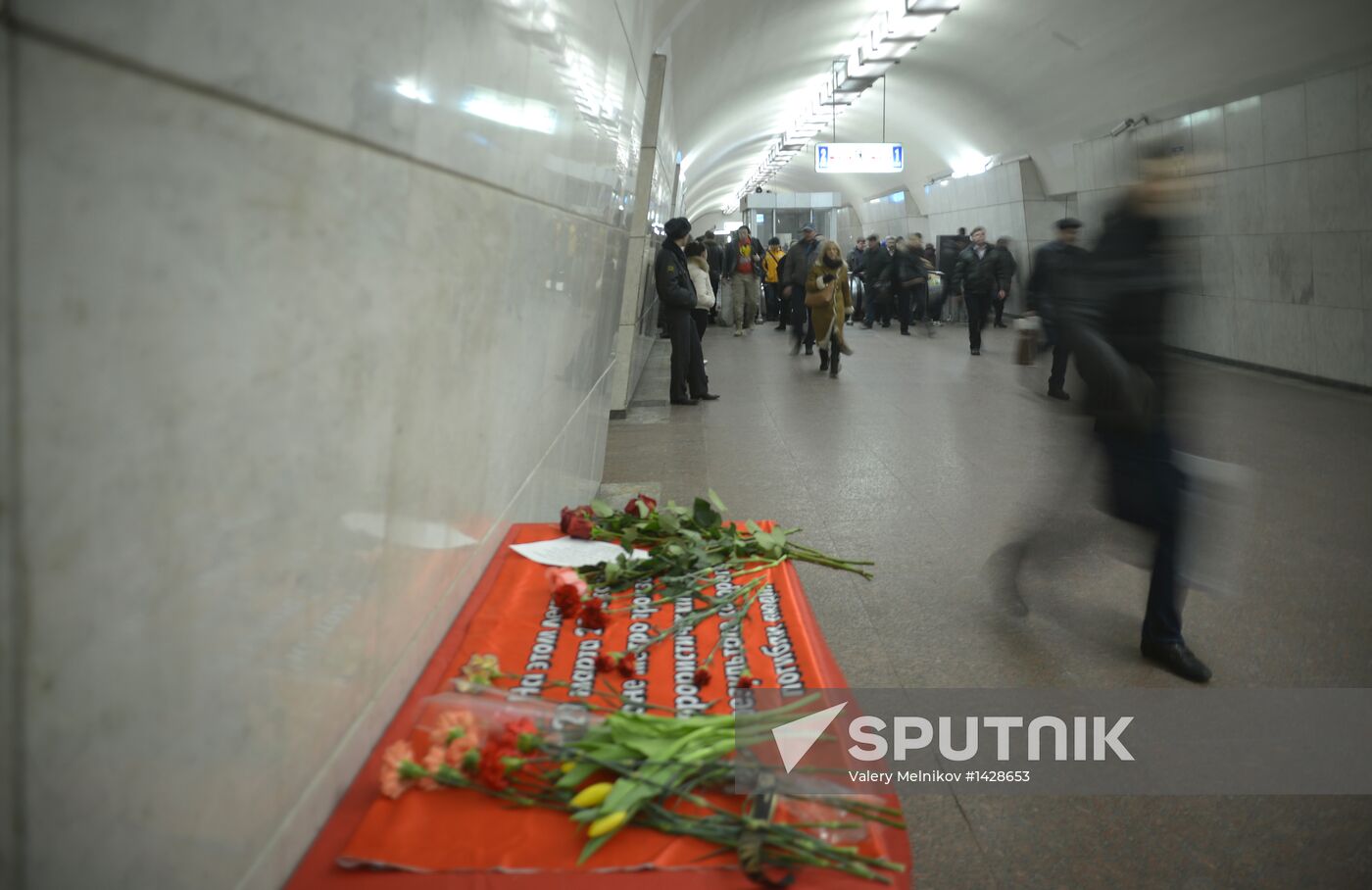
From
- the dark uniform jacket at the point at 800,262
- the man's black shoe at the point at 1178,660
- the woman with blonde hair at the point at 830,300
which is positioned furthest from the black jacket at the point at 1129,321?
the dark uniform jacket at the point at 800,262

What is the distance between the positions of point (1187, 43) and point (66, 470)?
15143mm

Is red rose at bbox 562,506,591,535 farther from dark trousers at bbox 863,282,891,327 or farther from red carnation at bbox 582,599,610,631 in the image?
dark trousers at bbox 863,282,891,327

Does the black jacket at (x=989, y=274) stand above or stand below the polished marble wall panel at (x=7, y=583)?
above

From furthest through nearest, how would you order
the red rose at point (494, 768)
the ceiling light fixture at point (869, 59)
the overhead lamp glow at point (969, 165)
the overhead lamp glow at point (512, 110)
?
the overhead lamp glow at point (969, 165), the ceiling light fixture at point (869, 59), the overhead lamp glow at point (512, 110), the red rose at point (494, 768)

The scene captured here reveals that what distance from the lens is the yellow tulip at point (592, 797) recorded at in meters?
1.57

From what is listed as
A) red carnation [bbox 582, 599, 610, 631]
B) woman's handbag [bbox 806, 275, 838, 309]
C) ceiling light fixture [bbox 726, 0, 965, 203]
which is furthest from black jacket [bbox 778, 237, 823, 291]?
red carnation [bbox 582, 599, 610, 631]

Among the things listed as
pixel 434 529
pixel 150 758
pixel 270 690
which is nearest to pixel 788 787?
pixel 270 690

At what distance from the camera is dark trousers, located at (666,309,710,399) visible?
1080cm

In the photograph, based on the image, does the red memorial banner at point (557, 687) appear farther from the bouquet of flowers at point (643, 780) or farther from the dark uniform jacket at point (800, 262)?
the dark uniform jacket at point (800, 262)

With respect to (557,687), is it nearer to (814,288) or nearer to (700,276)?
(700,276)

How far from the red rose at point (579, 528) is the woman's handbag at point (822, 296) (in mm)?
10615

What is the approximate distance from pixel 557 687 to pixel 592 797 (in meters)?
0.51

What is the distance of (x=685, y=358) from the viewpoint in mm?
11195

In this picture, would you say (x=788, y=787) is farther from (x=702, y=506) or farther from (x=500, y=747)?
(x=702, y=506)
